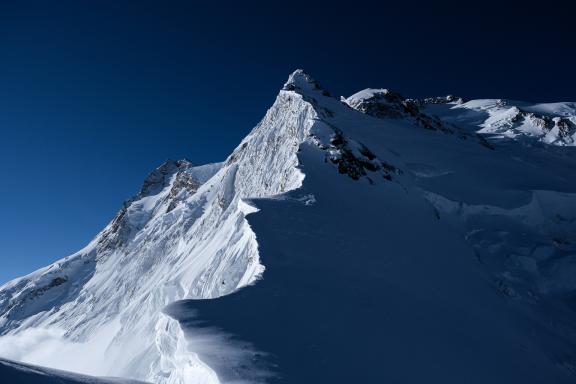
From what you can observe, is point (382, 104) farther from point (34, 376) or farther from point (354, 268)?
point (34, 376)

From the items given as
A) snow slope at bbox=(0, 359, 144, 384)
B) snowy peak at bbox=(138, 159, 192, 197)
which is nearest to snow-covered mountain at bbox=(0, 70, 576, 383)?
snow slope at bbox=(0, 359, 144, 384)

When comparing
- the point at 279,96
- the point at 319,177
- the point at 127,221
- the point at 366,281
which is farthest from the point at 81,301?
the point at 366,281

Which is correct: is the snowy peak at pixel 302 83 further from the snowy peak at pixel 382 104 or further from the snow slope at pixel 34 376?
the snow slope at pixel 34 376

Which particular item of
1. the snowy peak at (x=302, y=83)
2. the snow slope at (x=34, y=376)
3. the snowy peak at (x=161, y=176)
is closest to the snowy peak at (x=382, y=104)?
the snowy peak at (x=302, y=83)

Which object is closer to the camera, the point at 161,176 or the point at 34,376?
the point at 34,376

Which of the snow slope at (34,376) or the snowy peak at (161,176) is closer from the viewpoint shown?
the snow slope at (34,376)

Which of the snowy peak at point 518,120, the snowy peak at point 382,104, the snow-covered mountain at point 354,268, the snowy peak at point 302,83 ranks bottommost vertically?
the snow-covered mountain at point 354,268

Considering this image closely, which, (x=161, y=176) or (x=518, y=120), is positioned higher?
(x=161, y=176)

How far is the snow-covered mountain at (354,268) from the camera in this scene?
9.09 metres

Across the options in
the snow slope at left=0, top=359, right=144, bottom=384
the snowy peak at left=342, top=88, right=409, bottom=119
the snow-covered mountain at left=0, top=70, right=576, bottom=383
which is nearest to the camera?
the snow slope at left=0, top=359, right=144, bottom=384

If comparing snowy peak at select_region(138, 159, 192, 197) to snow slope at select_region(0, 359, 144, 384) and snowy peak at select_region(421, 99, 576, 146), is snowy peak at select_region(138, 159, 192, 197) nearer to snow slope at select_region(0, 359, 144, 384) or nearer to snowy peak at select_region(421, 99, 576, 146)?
snowy peak at select_region(421, 99, 576, 146)

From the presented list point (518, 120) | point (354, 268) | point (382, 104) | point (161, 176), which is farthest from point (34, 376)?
point (161, 176)

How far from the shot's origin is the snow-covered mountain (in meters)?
9.09

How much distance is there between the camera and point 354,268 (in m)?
13.4
